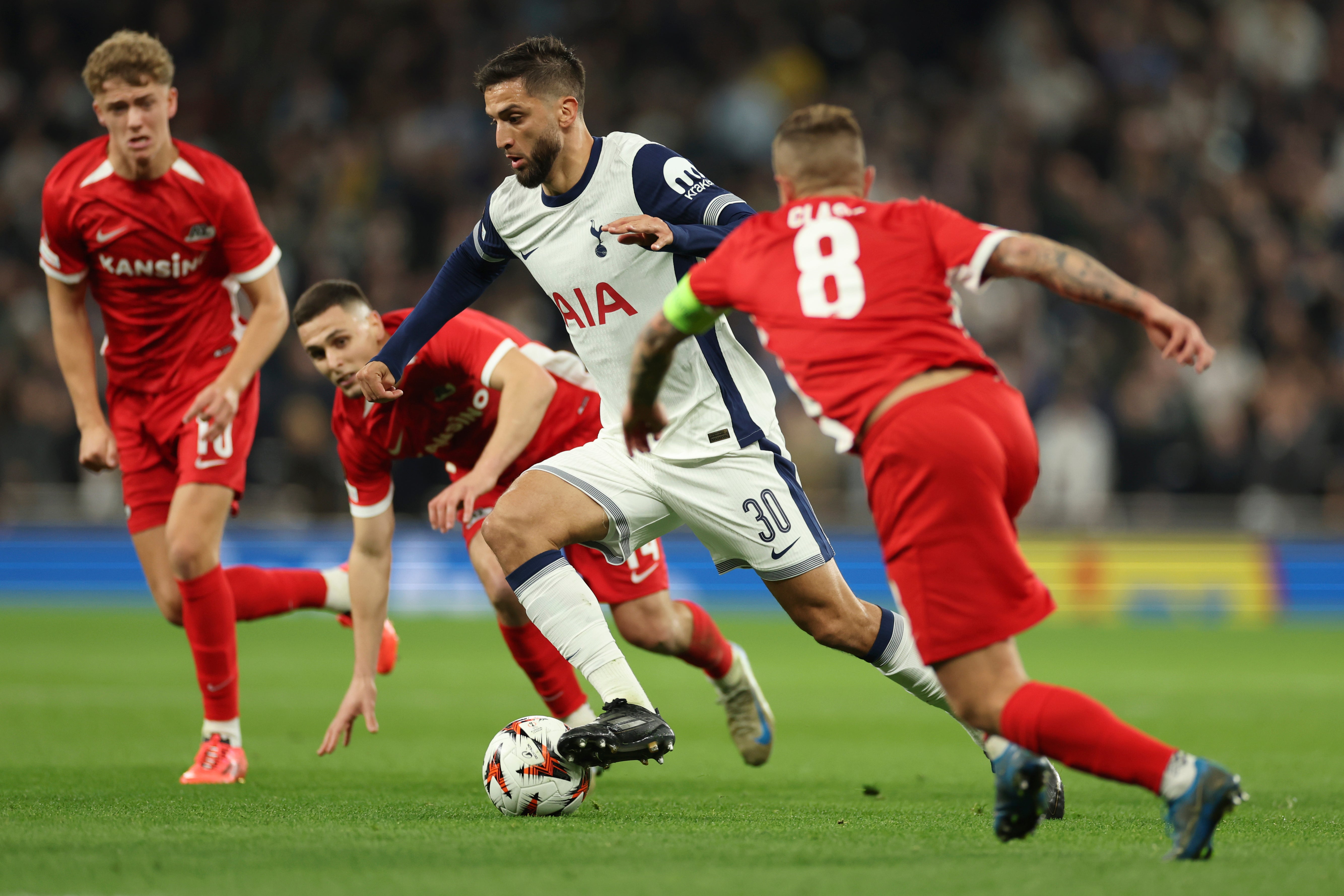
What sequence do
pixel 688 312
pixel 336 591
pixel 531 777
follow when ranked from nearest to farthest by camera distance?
pixel 688 312, pixel 531 777, pixel 336 591

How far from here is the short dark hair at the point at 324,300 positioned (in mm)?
6223

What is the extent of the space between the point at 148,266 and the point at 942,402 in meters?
3.77

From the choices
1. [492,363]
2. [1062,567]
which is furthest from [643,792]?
[1062,567]

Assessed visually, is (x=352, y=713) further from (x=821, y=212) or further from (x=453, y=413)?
(x=821, y=212)

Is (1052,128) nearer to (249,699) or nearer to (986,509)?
(249,699)

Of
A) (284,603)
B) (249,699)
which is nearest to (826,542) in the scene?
(284,603)

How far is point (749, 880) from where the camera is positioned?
372 centimetres

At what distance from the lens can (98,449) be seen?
628 centimetres

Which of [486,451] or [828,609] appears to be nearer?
[828,609]

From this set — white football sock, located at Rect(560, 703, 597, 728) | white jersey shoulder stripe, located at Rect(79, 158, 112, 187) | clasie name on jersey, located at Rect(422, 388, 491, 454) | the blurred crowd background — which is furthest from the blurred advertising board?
white jersey shoulder stripe, located at Rect(79, 158, 112, 187)

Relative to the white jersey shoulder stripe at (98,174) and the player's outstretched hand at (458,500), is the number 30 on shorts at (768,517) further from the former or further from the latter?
the white jersey shoulder stripe at (98,174)

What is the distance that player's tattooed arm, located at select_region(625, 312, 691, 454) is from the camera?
14.5 feet

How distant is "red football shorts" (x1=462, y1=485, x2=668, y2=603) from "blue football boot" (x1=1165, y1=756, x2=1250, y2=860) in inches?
118

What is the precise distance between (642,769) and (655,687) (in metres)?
3.71
